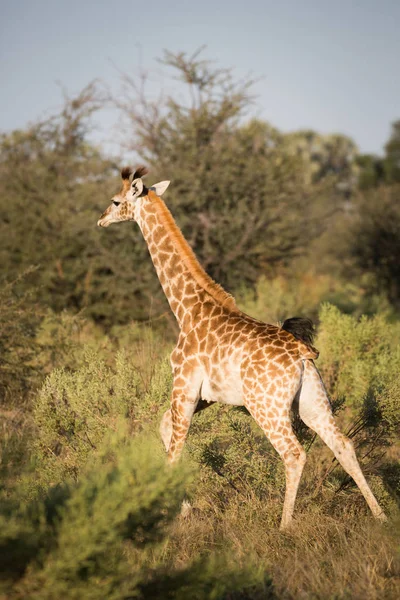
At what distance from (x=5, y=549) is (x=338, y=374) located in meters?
6.03

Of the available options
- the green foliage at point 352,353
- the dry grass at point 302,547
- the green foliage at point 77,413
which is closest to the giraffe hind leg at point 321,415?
the dry grass at point 302,547

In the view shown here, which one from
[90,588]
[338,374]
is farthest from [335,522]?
[338,374]

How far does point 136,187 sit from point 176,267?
0.92m

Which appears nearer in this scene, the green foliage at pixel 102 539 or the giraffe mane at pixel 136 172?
the green foliage at pixel 102 539

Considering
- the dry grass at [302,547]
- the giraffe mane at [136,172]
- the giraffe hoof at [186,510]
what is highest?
the giraffe mane at [136,172]

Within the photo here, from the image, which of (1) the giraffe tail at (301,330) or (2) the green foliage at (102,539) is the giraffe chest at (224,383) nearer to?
(1) the giraffe tail at (301,330)

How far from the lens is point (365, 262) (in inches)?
801

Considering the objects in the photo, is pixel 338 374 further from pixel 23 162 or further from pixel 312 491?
pixel 23 162

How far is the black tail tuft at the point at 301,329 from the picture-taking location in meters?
5.16

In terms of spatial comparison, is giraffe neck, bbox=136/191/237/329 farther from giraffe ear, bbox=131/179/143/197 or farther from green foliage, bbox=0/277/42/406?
green foliage, bbox=0/277/42/406

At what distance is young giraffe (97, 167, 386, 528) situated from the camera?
486 cm

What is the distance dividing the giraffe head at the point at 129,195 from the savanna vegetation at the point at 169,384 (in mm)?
1379

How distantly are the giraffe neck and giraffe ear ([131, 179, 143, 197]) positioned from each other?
0.10 meters

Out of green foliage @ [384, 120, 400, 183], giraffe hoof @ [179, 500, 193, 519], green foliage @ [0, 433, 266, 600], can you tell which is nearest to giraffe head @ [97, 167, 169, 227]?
giraffe hoof @ [179, 500, 193, 519]
